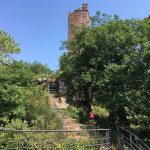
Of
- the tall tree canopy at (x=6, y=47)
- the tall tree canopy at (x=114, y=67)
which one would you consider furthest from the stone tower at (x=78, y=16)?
the tall tree canopy at (x=6, y=47)

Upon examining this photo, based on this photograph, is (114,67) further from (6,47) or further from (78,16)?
(78,16)

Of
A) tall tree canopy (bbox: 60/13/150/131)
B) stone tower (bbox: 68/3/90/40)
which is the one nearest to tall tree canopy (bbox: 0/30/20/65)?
tall tree canopy (bbox: 60/13/150/131)

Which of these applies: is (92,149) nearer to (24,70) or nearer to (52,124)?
(52,124)

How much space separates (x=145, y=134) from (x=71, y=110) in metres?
8.05

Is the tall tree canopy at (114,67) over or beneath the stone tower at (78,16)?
beneath

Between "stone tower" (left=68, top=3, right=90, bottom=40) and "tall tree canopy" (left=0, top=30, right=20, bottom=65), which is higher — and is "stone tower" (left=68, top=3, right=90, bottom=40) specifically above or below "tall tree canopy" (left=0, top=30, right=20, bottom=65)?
above

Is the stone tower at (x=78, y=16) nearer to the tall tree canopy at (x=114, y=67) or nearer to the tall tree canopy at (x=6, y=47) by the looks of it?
the tall tree canopy at (x=114, y=67)

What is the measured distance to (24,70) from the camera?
2658 cm

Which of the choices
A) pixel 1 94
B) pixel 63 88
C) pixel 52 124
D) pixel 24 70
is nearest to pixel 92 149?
pixel 52 124

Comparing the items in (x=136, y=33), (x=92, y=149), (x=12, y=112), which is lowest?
(x=92, y=149)

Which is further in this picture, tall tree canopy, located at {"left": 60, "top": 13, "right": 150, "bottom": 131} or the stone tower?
the stone tower

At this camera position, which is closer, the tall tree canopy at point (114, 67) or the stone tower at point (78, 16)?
the tall tree canopy at point (114, 67)

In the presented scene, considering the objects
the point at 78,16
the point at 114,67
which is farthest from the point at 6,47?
the point at 78,16

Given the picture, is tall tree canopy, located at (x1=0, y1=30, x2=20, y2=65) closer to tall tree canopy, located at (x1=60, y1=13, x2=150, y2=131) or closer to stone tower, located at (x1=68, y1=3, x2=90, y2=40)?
tall tree canopy, located at (x1=60, y1=13, x2=150, y2=131)
